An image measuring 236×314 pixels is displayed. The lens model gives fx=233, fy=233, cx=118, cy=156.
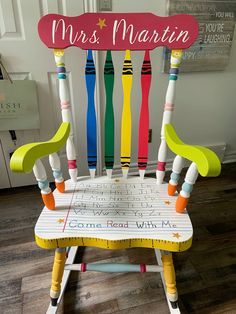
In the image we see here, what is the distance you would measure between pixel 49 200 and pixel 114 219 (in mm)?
186

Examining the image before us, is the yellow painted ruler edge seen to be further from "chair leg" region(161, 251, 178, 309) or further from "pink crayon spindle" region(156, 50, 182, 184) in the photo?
"pink crayon spindle" region(156, 50, 182, 184)

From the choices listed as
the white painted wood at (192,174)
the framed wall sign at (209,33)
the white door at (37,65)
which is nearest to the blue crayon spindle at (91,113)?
the white painted wood at (192,174)

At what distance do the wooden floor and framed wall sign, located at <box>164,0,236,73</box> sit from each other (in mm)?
797

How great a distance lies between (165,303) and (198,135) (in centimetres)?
103

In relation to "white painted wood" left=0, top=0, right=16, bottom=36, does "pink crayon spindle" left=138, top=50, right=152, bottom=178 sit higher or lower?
lower

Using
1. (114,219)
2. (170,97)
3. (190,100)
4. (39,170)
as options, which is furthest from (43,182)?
(190,100)

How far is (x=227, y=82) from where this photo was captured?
1393mm

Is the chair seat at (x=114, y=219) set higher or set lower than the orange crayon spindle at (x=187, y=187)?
lower

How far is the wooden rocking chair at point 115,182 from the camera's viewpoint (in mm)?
571

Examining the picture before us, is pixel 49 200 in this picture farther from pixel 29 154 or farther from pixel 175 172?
pixel 175 172

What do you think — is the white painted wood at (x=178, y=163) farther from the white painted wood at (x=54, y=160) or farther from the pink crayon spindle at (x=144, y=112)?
the white painted wood at (x=54, y=160)

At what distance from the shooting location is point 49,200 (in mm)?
639

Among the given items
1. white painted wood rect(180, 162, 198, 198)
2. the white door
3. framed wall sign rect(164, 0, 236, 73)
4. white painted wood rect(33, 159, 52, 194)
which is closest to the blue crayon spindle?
white painted wood rect(33, 159, 52, 194)

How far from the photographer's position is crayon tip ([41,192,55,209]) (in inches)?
24.9
